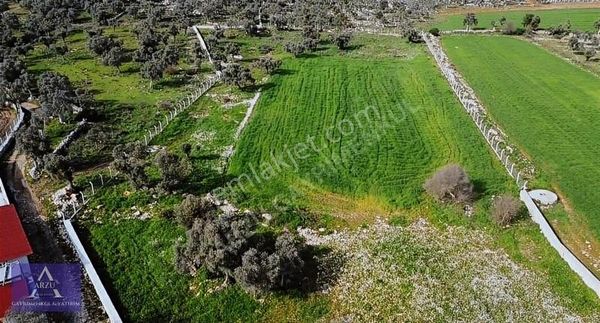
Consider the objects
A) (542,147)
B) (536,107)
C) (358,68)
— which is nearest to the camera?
(542,147)

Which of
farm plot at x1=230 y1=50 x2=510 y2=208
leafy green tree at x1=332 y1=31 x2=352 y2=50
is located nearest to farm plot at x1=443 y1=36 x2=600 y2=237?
farm plot at x1=230 y1=50 x2=510 y2=208

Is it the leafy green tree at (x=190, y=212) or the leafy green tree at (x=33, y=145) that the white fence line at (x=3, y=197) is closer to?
the leafy green tree at (x=33, y=145)

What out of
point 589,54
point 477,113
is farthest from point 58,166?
point 589,54

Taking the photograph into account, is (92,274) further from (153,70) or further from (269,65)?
(269,65)

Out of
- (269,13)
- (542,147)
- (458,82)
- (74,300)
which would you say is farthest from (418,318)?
(269,13)

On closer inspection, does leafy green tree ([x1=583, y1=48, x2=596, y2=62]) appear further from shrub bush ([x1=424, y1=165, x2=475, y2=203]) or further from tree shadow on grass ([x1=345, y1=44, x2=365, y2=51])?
shrub bush ([x1=424, y1=165, x2=475, y2=203])

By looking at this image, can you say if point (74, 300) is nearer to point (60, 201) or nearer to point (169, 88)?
point (60, 201)
